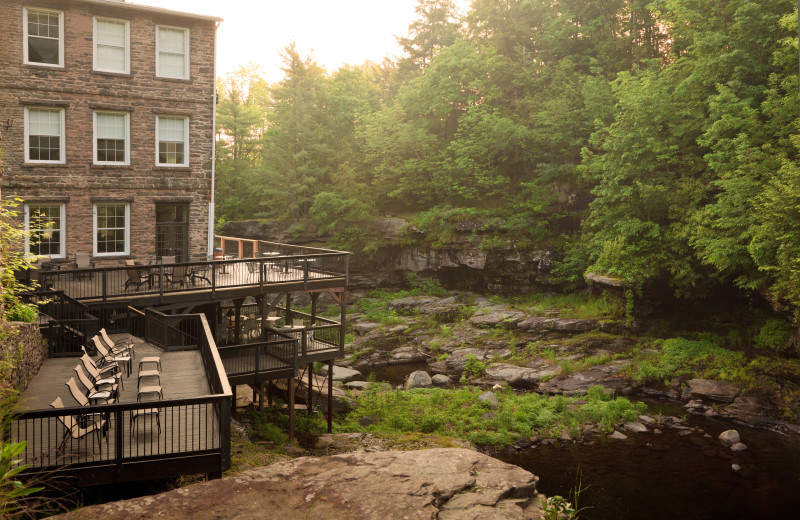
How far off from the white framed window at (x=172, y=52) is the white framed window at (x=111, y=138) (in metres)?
2.52

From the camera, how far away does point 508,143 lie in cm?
4150

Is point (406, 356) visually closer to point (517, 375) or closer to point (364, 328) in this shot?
point (364, 328)

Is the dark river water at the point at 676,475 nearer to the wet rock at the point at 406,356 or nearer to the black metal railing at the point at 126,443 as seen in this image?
the black metal railing at the point at 126,443

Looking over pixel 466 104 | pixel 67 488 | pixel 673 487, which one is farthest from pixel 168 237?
pixel 466 104

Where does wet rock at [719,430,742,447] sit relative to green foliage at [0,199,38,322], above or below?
below

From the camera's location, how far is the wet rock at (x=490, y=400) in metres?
23.6

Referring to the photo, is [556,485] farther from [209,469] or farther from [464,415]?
[209,469]

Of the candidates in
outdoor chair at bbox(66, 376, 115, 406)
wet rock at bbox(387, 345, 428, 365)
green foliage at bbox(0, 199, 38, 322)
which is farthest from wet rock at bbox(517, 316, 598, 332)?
outdoor chair at bbox(66, 376, 115, 406)

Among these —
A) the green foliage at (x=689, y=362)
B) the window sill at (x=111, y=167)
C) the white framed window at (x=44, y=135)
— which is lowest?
the green foliage at (x=689, y=362)

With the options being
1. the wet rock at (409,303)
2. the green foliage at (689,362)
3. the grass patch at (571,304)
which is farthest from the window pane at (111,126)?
the green foliage at (689,362)

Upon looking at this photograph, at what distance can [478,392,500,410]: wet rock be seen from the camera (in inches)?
931

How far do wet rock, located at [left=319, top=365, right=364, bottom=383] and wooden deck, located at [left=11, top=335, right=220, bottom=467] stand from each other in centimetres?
1323

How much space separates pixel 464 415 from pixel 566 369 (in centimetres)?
676

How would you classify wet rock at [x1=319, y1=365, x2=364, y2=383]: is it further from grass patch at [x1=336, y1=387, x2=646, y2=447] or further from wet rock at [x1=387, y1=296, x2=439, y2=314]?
wet rock at [x1=387, y1=296, x2=439, y2=314]
